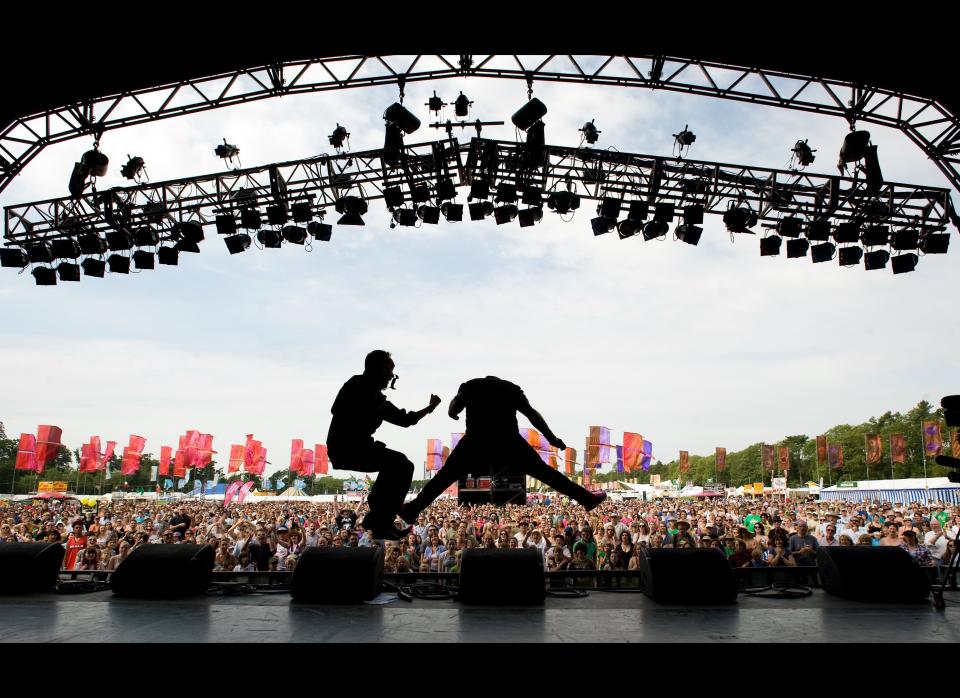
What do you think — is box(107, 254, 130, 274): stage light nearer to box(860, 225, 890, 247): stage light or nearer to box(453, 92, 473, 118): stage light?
box(453, 92, 473, 118): stage light

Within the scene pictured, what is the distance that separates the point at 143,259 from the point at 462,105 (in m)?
6.19

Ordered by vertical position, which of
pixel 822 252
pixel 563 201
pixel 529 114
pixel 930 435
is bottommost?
pixel 930 435

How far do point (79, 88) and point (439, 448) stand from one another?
23443mm

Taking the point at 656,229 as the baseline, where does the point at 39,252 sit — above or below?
below

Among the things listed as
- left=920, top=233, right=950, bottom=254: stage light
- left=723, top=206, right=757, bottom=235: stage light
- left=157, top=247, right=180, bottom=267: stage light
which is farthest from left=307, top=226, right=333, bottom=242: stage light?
left=920, top=233, right=950, bottom=254: stage light

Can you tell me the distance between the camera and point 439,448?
95.5 feet

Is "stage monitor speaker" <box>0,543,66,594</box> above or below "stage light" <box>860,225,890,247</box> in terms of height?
below

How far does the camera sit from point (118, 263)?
1081 centimetres

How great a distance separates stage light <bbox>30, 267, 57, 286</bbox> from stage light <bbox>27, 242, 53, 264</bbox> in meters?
0.16

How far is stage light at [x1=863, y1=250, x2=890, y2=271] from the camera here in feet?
33.9

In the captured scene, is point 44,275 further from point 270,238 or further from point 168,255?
point 270,238

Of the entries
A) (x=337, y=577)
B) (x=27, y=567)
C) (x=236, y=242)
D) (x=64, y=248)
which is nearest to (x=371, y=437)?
(x=337, y=577)
